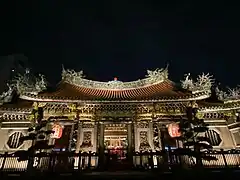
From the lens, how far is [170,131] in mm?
15641

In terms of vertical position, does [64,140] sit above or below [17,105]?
below

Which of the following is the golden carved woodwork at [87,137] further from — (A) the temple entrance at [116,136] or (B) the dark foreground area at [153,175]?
(B) the dark foreground area at [153,175]

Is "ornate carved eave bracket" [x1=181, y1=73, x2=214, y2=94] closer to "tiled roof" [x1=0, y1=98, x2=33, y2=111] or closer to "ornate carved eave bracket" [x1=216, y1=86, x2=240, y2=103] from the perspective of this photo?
"ornate carved eave bracket" [x1=216, y1=86, x2=240, y2=103]

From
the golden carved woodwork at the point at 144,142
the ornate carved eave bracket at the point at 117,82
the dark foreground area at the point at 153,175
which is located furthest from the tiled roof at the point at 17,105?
the golden carved woodwork at the point at 144,142

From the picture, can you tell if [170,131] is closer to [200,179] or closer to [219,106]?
[219,106]

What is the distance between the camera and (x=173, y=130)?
15.5 m

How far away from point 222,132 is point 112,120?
7.70m

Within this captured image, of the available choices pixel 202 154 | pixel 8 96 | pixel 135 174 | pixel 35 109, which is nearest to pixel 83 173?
pixel 135 174

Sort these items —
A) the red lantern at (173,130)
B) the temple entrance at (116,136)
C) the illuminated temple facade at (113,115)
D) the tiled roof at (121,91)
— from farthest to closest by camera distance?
the tiled roof at (121,91), the temple entrance at (116,136), the illuminated temple facade at (113,115), the red lantern at (173,130)

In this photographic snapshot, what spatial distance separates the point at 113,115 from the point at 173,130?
4181mm

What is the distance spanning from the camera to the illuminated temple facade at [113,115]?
1568 centimetres

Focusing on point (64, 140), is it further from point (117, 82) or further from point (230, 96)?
point (230, 96)

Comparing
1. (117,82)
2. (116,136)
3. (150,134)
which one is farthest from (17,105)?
(150,134)

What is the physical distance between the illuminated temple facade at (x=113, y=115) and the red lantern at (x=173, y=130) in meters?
0.76
